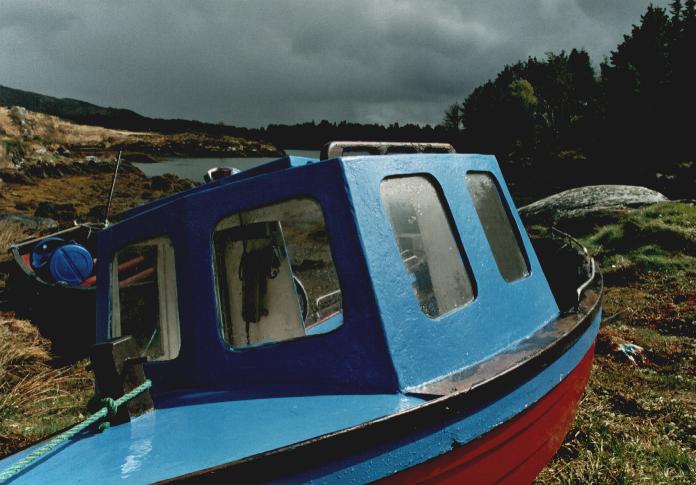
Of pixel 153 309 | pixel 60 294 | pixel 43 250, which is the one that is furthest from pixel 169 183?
pixel 153 309

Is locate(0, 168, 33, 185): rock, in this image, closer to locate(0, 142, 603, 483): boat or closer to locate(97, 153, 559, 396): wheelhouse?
locate(97, 153, 559, 396): wheelhouse

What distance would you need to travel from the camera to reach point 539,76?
8494 cm

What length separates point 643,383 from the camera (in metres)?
5.27

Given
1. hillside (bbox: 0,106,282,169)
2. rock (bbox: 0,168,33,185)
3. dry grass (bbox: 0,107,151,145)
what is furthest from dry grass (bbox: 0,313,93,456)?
dry grass (bbox: 0,107,151,145)

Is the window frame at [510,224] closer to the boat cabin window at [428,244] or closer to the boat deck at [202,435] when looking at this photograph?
the boat cabin window at [428,244]

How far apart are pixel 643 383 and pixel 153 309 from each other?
5.08 meters

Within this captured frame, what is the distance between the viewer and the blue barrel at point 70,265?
1004cm

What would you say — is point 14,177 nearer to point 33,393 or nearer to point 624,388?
point 33,393

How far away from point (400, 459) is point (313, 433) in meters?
0.37

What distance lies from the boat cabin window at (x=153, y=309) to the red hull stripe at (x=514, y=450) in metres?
1.99

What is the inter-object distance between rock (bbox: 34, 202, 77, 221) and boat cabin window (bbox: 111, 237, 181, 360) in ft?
73.7

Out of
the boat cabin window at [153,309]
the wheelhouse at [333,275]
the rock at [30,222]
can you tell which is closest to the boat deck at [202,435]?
the wheelhouse at [333,275]

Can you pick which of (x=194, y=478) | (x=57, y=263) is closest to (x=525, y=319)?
(x=194, y=478)

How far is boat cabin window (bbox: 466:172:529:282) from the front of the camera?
3285 mm
